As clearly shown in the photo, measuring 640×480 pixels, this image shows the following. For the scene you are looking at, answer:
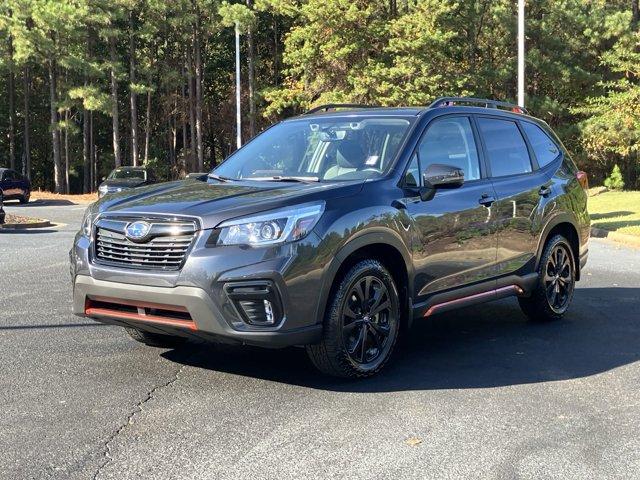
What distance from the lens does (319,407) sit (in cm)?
452

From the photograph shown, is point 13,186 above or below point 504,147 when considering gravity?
below

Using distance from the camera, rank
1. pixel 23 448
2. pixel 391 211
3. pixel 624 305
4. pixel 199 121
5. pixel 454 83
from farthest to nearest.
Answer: pixel 199 121 → pixel 454 83 → pixel 624 305 → pixel 391 211 → pixel 23 448

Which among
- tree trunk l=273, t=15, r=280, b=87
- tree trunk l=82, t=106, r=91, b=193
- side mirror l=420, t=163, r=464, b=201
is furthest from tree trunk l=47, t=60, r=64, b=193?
side mirror l=420, t=163, r=464, b=201

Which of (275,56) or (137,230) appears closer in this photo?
(137,230)

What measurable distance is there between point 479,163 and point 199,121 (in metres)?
39.2

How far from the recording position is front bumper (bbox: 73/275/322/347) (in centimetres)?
443

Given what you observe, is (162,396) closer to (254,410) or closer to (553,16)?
(254,410)

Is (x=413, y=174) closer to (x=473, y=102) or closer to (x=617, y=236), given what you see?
(x=473, y=102)

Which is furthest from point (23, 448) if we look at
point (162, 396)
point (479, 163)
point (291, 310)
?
point (479, 163)

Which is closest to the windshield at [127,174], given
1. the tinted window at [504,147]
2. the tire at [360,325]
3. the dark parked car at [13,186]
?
the dark parked car at [13,186]

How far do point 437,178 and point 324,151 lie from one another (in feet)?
3.03

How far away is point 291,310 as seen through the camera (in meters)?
4.47

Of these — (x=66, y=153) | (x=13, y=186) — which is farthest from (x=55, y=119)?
(x=13, y=186)

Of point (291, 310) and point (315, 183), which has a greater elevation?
point (315, 183)
